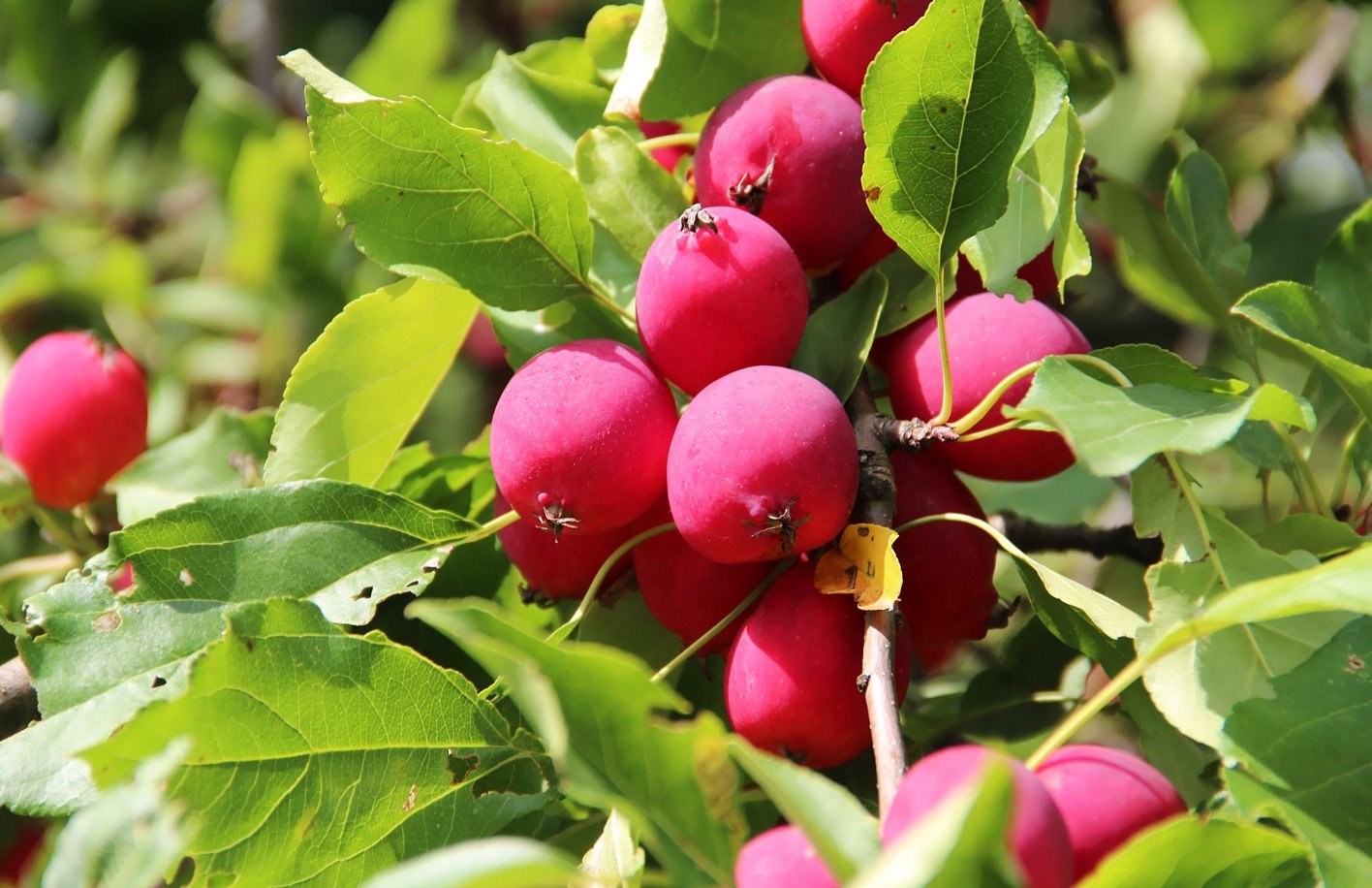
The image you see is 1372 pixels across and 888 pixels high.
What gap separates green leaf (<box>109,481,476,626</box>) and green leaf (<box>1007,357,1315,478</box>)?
577 millimetres

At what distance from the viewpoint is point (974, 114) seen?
0.98m

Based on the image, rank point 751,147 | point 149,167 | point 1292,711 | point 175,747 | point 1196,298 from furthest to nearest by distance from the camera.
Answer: point 149,167 → point 1196,298 → point 751,147 → point 1292,711 → point 175,747

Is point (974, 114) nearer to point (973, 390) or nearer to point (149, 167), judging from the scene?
point (973, 390)

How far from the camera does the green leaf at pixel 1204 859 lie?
0.72m

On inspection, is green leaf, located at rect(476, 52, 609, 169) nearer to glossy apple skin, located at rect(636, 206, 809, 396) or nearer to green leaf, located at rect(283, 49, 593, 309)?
green leaf, located at rect(283, 49, 593, 309)

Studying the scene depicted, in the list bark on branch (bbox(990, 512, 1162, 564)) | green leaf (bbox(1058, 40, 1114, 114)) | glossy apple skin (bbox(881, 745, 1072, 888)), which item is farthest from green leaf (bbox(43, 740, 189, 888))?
green leaf (bbox(1058, 40, 1114, 114))

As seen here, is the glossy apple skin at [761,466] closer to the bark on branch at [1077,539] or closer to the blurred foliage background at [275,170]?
the bark on branch at [1077,539]

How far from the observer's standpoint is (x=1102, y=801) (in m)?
0.82

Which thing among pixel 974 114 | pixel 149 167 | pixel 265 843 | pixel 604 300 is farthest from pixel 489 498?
pixel 149 167

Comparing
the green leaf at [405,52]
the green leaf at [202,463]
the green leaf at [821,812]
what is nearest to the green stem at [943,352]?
the green leaf at [821,812]

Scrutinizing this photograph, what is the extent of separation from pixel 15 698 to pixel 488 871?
2.57ft

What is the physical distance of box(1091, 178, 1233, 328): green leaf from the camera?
4.72 ft

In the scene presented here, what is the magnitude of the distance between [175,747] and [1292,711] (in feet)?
2.40

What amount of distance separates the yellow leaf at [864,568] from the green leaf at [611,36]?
0.63m
